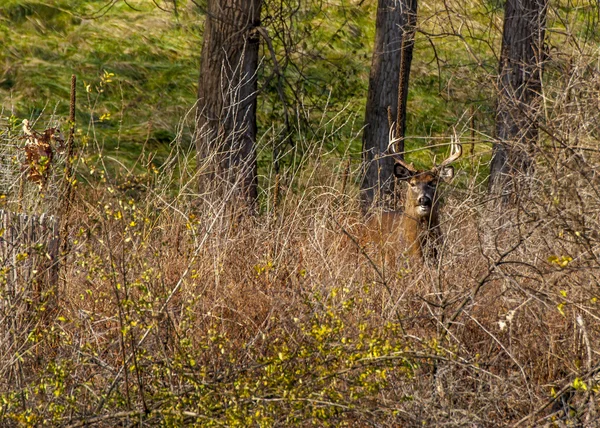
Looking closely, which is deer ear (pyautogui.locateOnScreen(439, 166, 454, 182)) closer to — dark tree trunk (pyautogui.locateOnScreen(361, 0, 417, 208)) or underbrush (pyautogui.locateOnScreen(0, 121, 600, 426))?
underbrush (pyautogui.locateOnScreen(0, 121, 600, 426))

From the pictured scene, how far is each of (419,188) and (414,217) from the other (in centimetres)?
36

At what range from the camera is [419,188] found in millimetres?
9055

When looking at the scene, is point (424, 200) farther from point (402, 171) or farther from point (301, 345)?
point (301, 345)

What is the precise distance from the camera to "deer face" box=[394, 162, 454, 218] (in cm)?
882

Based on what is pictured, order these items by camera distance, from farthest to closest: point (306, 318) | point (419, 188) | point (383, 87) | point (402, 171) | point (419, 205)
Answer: point (383, 87), point (402, 171), point (419, 188), point (419, 205), point (306, 318)

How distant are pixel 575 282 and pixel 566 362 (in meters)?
0.44

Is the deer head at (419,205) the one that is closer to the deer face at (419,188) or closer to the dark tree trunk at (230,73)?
the deer face at (419,188)

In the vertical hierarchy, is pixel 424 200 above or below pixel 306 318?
below

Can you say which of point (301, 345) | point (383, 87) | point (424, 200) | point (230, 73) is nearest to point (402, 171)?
point (424, 200)

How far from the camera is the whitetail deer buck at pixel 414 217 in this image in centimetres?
833

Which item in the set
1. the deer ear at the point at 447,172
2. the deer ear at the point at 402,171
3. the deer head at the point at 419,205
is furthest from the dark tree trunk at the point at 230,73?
the deer ear at the point at 447,172

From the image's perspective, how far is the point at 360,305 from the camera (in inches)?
237

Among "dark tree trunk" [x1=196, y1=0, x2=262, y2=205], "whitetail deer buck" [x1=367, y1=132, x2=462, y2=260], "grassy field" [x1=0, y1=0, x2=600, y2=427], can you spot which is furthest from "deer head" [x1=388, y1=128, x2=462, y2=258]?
"dark tree trunk" [x1=196, y1=0, x2=262, y2=205]

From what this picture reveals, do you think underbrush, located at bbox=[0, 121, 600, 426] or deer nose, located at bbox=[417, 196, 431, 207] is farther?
deer nose, located at bbox=[417, 196, 431, 207]
